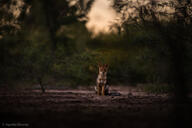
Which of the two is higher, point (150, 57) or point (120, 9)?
point (120, 9)

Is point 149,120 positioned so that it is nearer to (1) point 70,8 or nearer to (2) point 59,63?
(2) point 59,63

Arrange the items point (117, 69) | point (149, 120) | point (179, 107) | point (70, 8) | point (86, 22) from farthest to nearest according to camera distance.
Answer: point (86, 22), point (70, 8), point (117, 69), point (149, 120), point (179, 107)

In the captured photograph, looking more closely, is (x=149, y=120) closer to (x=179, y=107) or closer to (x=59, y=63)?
(x=179, y=107)

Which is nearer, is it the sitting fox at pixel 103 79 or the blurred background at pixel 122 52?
the blurred background at pixel 122 52

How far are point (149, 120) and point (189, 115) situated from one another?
1.09 meters

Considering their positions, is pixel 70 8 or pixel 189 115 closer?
pixel 189 115

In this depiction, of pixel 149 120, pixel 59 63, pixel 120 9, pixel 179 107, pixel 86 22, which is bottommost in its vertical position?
pixel 149 120

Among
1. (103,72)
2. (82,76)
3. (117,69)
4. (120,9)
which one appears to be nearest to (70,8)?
(117,69)

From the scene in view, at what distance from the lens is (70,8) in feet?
113

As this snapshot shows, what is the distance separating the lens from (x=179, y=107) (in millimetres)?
5477

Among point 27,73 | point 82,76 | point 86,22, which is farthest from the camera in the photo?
point 86,22

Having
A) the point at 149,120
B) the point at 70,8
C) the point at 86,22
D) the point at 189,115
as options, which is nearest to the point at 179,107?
the point at 189,115

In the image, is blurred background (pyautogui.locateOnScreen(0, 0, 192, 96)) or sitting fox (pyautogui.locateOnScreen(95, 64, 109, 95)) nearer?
blurred background (pyautogui.locateOnScreen(0, 0, 192, 96))

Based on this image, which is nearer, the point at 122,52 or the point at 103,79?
the point at 122,52
